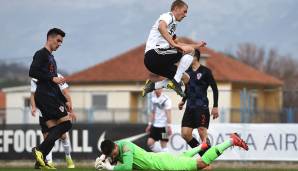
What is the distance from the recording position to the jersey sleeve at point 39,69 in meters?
14.9

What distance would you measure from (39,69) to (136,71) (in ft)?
134

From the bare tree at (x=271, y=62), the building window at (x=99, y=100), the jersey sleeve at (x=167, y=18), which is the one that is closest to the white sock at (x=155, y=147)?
the jersey sleeve at (x=167, y=18)

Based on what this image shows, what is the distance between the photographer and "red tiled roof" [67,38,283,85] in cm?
5322

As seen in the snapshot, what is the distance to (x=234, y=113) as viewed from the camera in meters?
27.5

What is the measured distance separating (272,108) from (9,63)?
28.3m

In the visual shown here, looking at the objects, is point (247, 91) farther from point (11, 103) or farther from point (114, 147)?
point (11, 103)

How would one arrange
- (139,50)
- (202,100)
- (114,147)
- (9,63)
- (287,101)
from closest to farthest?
(114,147), (202,100), (287,101), (9,63), (139,50)

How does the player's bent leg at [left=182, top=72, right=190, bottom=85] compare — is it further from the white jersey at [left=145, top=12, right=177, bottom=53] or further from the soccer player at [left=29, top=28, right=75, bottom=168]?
the soccer player at [left=29, top=28, right=75, bottom=168]

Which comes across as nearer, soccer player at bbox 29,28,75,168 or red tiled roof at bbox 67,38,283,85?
soccer player at bbox 29,28,75,168

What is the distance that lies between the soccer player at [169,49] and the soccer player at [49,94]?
5.35 ft

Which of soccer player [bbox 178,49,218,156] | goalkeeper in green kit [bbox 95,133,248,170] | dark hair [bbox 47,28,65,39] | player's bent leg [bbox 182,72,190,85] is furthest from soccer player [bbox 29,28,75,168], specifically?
soccer player [bbox 178,49,218,156]

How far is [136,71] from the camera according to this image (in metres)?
55.8

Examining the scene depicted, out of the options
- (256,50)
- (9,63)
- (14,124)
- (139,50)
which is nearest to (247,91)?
(14,124)

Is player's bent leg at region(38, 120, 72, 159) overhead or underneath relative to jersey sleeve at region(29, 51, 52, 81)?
underneath
